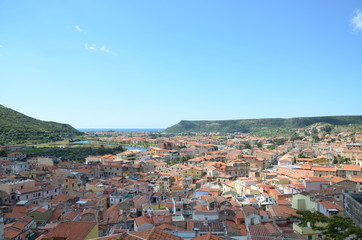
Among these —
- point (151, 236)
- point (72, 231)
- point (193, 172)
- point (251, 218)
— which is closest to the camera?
point (151, 236)

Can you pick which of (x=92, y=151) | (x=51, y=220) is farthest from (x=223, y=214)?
(x=92, y=151)

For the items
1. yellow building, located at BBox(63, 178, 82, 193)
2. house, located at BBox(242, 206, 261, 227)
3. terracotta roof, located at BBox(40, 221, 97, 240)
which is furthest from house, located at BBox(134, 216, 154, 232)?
yellow building, located at BBox(63, 178, 82, 193)

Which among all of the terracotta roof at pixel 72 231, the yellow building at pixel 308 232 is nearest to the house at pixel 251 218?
the yellow building at pixel 308 232

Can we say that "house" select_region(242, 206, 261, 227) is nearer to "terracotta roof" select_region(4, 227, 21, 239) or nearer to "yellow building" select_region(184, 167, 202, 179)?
"terracotta roof" select_region(4, 227, 21, 239)

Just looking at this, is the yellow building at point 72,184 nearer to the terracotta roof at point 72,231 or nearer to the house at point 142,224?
the house at point 142,224

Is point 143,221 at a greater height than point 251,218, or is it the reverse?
point 143,221

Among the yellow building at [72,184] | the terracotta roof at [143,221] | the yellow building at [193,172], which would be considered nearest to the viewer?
the terracotta roof at [143,221]

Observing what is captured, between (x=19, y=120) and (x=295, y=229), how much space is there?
117976mm

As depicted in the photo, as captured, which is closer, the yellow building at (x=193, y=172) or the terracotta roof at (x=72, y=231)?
the terracotta roof at (x=72, y=231)

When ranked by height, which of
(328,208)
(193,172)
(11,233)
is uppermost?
(328,208)

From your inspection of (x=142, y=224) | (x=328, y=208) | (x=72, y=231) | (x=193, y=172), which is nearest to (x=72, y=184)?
(x=193, y=172)

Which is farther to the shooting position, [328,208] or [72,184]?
[72,184]

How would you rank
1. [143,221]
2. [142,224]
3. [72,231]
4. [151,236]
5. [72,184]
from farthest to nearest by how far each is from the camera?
1. [72,184]
2. [143,221]
3. [142,224]
4. [72,231]
5. [151,236]

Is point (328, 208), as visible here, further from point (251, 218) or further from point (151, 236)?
point (151, 236)
